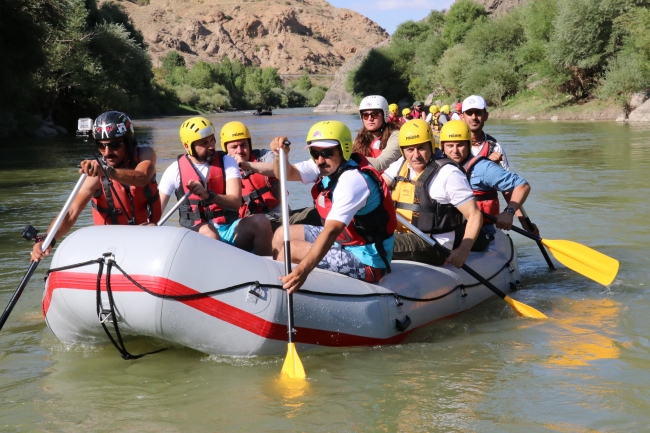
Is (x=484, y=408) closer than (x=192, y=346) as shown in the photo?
Yes

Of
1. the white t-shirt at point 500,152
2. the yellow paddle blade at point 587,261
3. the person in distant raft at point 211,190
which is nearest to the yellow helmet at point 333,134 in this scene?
the person in distant raft at point 211,190

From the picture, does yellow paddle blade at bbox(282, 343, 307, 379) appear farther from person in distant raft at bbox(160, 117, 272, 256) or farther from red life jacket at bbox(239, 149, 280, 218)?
red life jacket at bbox(239, 149, 280, 218)

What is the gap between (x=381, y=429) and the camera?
3.99 meters

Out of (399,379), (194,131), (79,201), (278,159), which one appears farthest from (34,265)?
(399,379)

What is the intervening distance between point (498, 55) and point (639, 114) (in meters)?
16.3

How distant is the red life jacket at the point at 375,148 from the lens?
7.39 meters

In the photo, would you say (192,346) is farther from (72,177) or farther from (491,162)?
(72,177)

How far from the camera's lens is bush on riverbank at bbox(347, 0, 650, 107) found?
29812mm

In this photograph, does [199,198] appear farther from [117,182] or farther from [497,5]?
[497,5]

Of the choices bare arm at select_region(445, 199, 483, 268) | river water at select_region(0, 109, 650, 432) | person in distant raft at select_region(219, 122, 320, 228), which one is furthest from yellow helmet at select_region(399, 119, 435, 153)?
river water at select_region(0, 109, 650, 432)

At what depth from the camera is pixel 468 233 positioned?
552cm

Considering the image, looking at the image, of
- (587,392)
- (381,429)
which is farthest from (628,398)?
(381,429)

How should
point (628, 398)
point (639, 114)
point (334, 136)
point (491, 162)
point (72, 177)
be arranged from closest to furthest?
point (628, 398) < point (334, 136) < point (491, 162) < point (72, 177) < point (639, 114)

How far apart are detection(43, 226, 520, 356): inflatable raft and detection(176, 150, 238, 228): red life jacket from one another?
1018 mm
